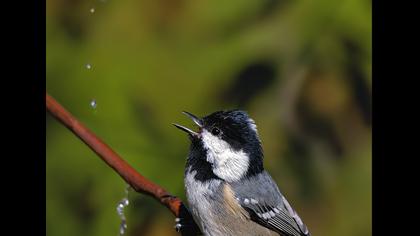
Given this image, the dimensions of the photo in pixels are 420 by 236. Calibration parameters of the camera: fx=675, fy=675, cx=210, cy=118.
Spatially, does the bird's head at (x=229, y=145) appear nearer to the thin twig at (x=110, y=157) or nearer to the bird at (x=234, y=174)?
the bird at (x=234, y=174)

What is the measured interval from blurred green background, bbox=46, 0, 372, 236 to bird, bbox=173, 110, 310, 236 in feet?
0.56

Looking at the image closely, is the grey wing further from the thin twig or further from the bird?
the thin twig

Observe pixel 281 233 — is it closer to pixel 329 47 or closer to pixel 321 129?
pixel 321 129

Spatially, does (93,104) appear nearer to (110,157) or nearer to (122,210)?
(122,210)

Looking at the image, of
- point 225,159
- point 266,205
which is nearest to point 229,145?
point 225,159

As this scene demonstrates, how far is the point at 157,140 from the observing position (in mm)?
1902

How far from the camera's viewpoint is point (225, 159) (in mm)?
1739

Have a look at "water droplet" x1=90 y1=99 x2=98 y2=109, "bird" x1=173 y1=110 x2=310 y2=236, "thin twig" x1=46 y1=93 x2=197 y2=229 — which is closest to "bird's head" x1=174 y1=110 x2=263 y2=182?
"bird" x1=173 y1=110 x2=310 y2=236

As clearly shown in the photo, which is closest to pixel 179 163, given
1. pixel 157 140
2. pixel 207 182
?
pixel 157 140

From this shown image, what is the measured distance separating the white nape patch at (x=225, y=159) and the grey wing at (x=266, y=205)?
0.11 ft

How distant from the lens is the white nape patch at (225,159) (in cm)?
173
